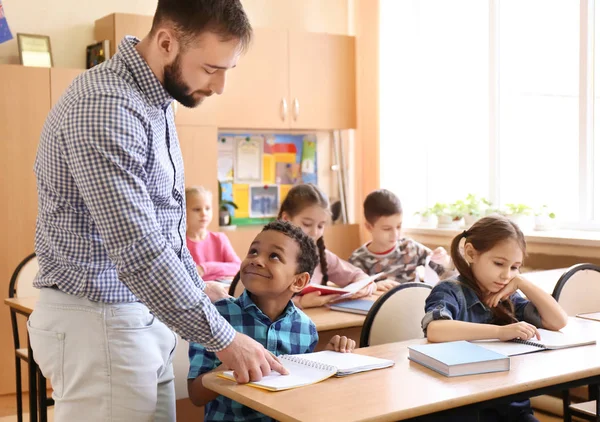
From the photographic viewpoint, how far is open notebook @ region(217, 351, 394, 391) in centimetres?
171

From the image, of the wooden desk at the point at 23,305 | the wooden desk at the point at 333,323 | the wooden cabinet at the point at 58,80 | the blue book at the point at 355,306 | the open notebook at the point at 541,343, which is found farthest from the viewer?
the wooden cabinet at the point at 58,80

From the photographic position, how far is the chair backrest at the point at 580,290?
3.05m

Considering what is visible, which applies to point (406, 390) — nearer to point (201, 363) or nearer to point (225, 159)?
point (201, 363)

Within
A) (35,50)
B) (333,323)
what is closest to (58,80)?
(35,50)

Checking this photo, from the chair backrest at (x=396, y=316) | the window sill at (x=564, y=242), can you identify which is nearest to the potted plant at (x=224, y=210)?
the window sill at (x=564, y=242)

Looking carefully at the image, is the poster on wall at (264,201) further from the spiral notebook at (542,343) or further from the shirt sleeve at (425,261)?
the spiral notebook at (542,343)

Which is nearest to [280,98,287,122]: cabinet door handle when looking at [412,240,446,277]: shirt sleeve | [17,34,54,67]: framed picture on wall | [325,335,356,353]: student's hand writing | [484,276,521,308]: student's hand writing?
[17,34,54,67]: framed picture on wall

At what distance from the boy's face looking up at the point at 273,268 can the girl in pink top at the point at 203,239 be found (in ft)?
6.05

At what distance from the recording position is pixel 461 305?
2420 mm

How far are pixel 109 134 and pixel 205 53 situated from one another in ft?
0.88

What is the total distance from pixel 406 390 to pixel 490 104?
3.58 m

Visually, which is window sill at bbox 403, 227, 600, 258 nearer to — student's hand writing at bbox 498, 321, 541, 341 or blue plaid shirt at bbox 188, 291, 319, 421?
student's hand writing at bbox 498, 321, 541, 341

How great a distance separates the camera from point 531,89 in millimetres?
4809

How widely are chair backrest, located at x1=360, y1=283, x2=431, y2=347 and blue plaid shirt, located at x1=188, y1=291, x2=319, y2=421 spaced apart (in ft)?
1.25
